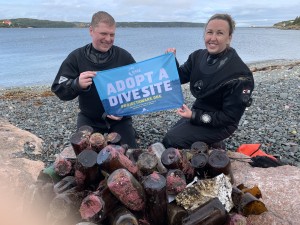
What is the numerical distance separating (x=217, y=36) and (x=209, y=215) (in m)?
3.03

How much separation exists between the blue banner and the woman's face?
2.23 ft

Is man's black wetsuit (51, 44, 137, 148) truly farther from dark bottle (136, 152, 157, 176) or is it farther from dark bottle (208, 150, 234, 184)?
dark bottle (208, 150, 234, 184)

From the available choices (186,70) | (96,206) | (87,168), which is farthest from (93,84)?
(96,206)

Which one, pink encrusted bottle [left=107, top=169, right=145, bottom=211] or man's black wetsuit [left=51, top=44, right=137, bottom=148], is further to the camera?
man's black wetsuit [left=51, top=44, right=137, bottom=148]

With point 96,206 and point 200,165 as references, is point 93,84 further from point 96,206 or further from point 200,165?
point 96,206

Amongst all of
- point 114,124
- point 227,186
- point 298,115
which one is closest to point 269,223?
point 227,186

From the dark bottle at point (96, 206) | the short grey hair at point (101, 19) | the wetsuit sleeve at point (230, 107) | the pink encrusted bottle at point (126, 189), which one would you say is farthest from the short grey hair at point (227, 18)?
the dark bottle at point (96, 206)

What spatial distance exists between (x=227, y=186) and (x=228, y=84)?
6.97 feet

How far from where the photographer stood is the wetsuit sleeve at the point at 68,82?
557 cm

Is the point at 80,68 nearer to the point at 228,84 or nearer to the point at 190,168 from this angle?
the point at 228,84

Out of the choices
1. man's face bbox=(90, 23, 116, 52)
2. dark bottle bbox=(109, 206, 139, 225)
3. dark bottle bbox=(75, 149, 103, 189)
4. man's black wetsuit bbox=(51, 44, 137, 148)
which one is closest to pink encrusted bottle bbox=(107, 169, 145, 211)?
dark bottle bbox=(109, 206, 139, 225)

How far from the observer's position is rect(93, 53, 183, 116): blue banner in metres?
5.70

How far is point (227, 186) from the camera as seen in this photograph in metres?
3.33

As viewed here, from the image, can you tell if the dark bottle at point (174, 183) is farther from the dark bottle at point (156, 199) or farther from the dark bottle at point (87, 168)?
the dark bottle at point (87, 168)
